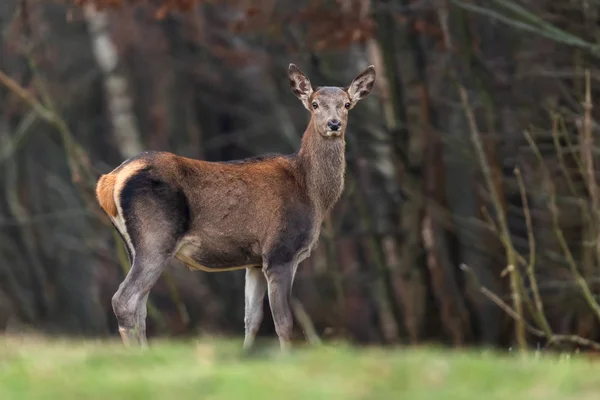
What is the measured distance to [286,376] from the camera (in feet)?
24.7

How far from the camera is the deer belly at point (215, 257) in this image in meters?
10.9

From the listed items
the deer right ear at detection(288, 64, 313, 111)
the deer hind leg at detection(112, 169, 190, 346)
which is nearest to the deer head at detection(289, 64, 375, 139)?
the deer right ear at detection(288, 64, 313, 111)

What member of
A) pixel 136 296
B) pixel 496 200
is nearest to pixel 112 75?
pixel 496 200

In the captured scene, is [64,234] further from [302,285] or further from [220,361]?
[220,361]

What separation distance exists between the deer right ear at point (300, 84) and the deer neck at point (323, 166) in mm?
365

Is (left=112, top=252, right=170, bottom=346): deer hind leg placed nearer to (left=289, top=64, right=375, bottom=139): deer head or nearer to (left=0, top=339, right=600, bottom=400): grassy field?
(left=0, top=339, right=600, bottom=400): grassy field

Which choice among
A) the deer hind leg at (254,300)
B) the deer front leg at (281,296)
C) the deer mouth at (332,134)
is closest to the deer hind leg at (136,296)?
the deer front leg at (281,296)

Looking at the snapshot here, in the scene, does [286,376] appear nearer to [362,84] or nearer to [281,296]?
[281,296]

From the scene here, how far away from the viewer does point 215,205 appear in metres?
11.0

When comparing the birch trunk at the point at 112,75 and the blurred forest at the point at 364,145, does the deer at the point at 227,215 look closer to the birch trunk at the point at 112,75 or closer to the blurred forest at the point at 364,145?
the blurred forest at the point at 364,145

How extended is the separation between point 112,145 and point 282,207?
16.6 metres

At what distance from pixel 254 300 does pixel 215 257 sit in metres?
0.63

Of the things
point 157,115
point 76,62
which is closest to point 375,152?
point 157,115

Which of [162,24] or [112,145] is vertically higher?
[162,24]
